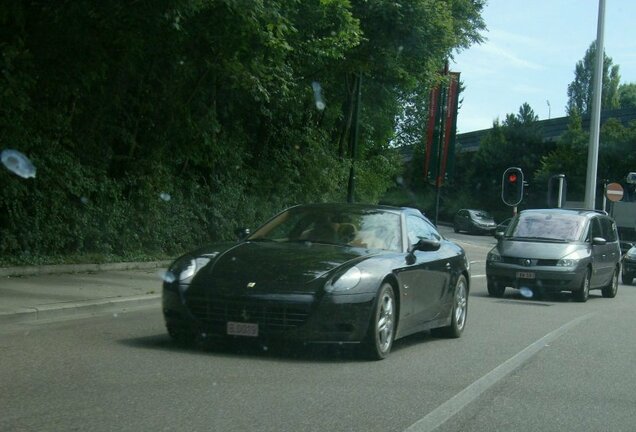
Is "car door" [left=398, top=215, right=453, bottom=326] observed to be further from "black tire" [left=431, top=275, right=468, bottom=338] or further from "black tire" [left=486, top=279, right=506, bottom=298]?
"black tire" [left=486, top=279, right=506, bottom=298]

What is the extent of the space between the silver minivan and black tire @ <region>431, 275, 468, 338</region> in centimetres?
661

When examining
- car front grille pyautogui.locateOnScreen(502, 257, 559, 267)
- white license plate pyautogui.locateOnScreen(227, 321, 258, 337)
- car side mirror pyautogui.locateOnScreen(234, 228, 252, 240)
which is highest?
car side mirror pyautogui.locateOnScreen(234, 228, 252, 240)

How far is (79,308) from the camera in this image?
38.8ft

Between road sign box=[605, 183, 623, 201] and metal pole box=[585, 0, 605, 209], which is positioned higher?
metal pole box=[585, 0, 605, 209]

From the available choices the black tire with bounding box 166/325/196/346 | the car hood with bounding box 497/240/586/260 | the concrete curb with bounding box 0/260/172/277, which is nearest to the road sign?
the car hood with bounding box 497/240/586/260

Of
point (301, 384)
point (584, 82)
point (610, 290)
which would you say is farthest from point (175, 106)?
point (584, 82)

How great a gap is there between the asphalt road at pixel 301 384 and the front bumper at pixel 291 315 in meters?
0.27

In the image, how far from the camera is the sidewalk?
11312 millimetres

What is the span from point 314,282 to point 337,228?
152 centimetres

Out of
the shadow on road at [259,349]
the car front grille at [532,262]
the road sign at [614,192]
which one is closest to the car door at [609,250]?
the car front grille at [532,262]

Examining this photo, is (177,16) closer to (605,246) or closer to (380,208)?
(380,208)

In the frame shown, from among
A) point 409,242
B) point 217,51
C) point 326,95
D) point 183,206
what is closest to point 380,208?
point 409,242

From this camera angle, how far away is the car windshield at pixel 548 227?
18.5 metres

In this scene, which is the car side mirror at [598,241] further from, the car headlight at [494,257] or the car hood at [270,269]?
the car hood at [270,269]
